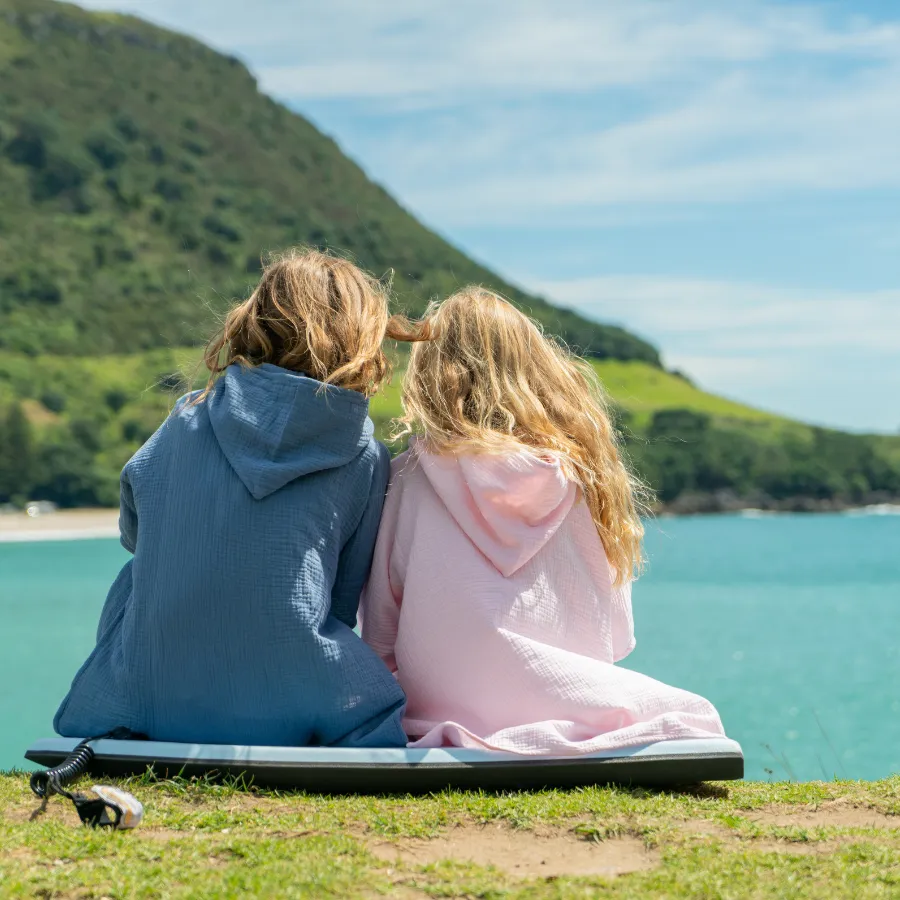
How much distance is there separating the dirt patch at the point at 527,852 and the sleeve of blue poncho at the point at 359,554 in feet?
3.37

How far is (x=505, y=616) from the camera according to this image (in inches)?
154

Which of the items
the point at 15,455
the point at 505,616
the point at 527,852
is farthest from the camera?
the point at 15,455

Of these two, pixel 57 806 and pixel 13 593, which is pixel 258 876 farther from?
pixel 13 593

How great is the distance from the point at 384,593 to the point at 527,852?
1206 millimetres

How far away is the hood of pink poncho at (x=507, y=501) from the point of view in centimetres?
394

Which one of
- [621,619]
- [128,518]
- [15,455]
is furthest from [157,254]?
[621,619]

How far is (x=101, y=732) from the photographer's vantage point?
3922 millimetres

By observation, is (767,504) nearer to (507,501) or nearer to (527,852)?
(507,501)

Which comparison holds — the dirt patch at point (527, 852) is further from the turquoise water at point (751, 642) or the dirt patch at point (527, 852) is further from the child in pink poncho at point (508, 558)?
the turquoise water at point (751, 642)

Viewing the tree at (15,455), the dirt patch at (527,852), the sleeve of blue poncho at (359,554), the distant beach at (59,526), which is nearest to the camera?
the dirt patch at (527,852)

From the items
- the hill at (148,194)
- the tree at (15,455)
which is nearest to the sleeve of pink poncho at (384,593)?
the tree at (15,455)

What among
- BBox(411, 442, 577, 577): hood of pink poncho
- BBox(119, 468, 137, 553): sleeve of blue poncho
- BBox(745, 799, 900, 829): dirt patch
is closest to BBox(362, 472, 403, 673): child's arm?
BBox(411, 442, 577, 577): hood of pink poncho

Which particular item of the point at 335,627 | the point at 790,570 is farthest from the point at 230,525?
the point at 790,570

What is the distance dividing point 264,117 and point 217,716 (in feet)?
553
